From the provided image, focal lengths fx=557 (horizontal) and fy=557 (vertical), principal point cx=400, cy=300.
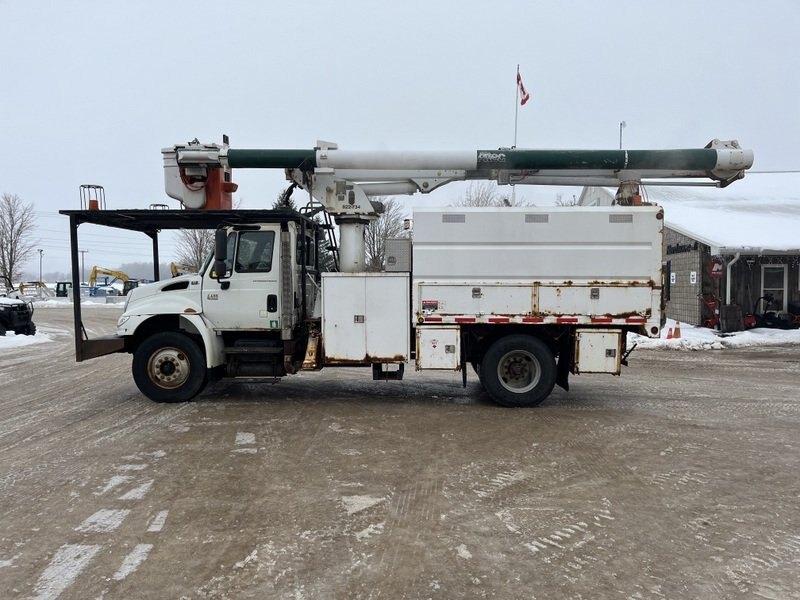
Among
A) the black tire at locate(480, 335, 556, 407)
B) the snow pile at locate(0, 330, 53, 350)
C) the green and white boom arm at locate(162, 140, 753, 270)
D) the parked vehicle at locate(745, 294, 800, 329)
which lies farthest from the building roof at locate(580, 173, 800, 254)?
the snow pile at locate(0, 330, 53, 350)

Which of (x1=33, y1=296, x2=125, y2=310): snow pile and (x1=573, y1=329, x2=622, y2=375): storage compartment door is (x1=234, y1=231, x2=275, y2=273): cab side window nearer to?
(x1=573, y1=329, x2=622, y2=375): storage compartment door

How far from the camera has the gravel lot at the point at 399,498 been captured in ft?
11.2

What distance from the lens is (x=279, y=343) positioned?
812 centimetres

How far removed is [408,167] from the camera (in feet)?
26.4

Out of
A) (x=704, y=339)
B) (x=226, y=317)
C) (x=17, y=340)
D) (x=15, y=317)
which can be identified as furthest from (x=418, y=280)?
(x=15, y=317)

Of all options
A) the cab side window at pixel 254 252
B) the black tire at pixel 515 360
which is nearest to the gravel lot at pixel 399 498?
the black tire at pixel 515 360

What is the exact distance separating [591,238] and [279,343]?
15.2 ft

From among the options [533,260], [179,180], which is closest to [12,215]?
[179,180]

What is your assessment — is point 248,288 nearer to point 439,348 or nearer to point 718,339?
point 439,348

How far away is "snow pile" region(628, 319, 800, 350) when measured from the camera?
15.4m

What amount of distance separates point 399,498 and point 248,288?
4.44m

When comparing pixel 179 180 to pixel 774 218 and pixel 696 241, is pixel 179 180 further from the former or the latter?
pixel 774 218

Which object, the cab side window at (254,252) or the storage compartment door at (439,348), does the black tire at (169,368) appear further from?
the storage compartment door at (439,348)

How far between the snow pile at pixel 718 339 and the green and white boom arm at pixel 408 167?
7775mm
